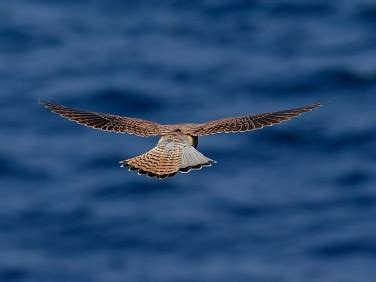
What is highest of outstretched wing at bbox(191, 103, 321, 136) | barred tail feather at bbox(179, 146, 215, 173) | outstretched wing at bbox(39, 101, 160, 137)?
outstretched wing at bbox(39, 101, 160, 137)

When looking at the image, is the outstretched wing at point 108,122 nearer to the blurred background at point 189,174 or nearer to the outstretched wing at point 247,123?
the outstretched wing at point 247,123

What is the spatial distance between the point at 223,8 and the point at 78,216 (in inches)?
576

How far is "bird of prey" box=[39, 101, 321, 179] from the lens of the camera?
16.1 metres

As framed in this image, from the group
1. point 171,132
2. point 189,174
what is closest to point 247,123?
point 171,132

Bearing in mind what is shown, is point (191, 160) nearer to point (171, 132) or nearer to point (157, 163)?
point (157, 163)

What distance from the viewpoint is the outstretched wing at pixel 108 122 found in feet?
56.7

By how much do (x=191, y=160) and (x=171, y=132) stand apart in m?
1.00

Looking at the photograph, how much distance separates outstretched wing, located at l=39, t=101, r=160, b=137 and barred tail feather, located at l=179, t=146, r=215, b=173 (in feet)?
2.64

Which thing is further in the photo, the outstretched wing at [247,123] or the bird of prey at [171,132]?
the outstretched wing at [247,123]

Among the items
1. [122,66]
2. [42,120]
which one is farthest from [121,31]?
[42,120]

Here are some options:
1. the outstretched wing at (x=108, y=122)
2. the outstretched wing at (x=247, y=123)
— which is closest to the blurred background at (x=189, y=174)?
the outstretched wing at (x=108, y=122)

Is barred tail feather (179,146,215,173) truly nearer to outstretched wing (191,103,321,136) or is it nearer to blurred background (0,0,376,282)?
outstretched wing (191,103,321,136)

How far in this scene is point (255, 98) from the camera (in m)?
55.1


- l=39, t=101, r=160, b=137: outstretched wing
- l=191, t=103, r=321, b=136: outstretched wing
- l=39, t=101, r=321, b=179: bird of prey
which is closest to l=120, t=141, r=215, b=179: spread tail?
l=39, t=101, r=321, b=179: bird of prey
